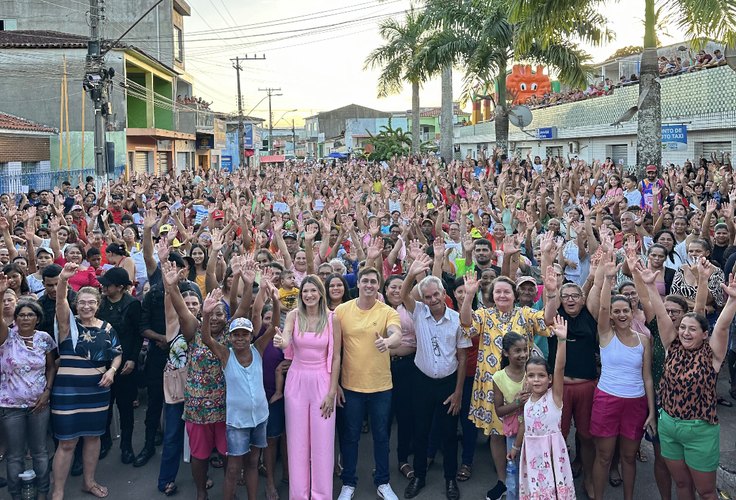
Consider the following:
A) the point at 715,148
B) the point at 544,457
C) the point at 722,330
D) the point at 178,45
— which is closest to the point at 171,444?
the point at 544,457

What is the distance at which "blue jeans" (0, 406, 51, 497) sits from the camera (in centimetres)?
522

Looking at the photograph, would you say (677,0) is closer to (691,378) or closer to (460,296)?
(460,296)

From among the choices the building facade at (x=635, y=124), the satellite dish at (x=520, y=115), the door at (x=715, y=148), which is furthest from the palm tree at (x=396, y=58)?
the door at (x=715, y=148)

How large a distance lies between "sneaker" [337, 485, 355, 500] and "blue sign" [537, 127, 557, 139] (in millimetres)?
23310

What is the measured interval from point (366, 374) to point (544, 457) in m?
1.42

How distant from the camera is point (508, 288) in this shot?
5.36 m

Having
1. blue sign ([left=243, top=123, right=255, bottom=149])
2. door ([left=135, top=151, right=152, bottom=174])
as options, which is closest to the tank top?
door ([left=135, top=151, right=152, bottom=174])

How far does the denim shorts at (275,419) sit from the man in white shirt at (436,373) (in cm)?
106

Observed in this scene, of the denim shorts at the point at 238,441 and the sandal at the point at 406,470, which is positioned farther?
the sandal at the point at 406,470

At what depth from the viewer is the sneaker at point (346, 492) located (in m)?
5.35

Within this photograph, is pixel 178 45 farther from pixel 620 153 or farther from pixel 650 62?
pixel 650 62

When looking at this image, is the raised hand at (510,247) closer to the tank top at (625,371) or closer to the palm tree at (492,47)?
the tank top at (625,371)

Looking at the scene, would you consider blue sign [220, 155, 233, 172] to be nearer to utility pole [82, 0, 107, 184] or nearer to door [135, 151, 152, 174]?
door [135, 151, 152, 174]

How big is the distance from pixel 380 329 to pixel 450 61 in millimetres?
18481
